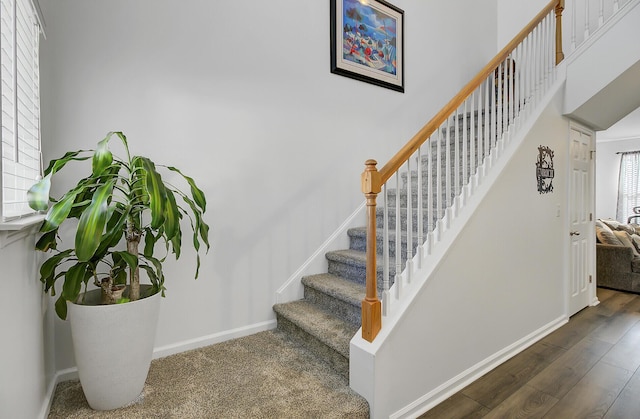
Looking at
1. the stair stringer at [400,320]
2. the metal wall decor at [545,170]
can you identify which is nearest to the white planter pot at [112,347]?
the stair stringer at [400,320]

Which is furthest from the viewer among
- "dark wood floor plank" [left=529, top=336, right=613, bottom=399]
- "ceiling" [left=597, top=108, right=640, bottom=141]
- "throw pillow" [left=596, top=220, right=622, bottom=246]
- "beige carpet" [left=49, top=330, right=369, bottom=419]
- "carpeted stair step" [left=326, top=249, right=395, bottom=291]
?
"ceiling" [left=597, top=108, right=640, bottom=141]

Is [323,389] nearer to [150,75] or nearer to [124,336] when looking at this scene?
[124,336]

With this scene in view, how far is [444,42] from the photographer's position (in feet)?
12.0

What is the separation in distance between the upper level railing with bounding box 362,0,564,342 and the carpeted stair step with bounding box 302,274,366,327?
24 centimetres

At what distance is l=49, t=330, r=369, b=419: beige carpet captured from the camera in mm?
1491

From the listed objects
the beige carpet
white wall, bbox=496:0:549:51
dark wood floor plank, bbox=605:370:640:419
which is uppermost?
white wall, bbox=496:0:549:51

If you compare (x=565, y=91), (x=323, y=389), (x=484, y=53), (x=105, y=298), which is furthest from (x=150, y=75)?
(x=484, y=53)

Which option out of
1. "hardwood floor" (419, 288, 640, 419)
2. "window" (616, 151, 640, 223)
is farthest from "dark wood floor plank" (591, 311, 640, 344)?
"window" (616, 151, 640, 223)

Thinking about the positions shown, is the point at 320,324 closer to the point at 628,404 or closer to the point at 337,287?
the point at 337,287

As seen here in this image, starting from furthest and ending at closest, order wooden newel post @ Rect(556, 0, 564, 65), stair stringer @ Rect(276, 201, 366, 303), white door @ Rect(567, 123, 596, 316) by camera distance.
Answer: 1. white door @ Rect(567, 123, 596, 316)
2. wooden newel post @ Rect(556, 0, 564, 65)
3. stair stringer @ Rect(276, 201, 366, 303)

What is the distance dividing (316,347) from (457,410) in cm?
85

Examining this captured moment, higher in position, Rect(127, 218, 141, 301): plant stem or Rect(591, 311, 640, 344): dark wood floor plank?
Rect(127, 218, 141, 301): plant stem

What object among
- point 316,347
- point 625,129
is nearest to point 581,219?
point 316,347

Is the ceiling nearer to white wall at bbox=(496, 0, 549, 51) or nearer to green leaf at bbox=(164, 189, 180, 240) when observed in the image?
white wall at bbox=(496, 0, 549, 51)
